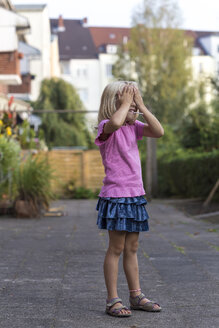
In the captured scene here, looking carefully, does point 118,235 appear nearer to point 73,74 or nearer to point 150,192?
point 150,192

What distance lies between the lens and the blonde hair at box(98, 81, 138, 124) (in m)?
4.26

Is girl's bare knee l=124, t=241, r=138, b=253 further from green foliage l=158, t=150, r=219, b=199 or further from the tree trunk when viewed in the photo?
the tree trunk

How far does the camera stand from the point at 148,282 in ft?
17.4

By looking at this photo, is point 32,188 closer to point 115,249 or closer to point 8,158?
point 8,158

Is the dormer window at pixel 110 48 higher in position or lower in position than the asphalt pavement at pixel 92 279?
higher

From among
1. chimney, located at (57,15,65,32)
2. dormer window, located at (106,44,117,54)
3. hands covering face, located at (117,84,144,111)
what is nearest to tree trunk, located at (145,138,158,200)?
hands covering face, located at (117,84,144,111)

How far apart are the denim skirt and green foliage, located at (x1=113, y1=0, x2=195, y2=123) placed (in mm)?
47431

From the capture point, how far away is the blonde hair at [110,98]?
4.26 m

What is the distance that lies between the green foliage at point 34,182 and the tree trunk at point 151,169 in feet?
26.1

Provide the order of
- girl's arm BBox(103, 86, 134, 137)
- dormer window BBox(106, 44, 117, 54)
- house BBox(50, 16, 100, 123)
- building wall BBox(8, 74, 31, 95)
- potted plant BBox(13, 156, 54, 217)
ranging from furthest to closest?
1. dormer window BBox(106, 44, 117, 54)
2. house BBox(50, 16, 100, 123)
3. building wall BBox(8, 74, 31, 95)
4. potted plant BBox(13, 156, 54, 217)
5. girl's arm BBox(103, 86, 134, 137)

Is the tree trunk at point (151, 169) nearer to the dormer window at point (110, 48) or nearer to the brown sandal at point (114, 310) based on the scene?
the brown sandal at point (114, 310)

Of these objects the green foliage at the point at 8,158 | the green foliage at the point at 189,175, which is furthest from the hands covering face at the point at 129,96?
the green foliage at the point at 189,175

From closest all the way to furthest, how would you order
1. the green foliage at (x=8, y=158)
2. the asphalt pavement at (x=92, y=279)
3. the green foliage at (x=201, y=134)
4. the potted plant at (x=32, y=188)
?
the asphalt pavement at (x=92, y=279) → the potted plant at (x=32, y=188) → the green foliage at (x=8, y=158) → the green foliage at (x=201, y=134)

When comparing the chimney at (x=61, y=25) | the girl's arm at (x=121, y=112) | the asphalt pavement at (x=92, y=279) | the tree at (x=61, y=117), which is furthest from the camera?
the chimney at (x=61, y=25)
